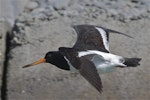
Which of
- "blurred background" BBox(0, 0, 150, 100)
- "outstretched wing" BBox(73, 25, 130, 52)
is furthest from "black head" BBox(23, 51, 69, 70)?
"blurred background" BBox(0, 0, 150, 100)

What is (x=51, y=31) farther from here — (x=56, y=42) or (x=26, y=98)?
(x=26, y=98)

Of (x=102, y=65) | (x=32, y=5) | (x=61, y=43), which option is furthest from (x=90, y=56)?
(x=32, y=5)

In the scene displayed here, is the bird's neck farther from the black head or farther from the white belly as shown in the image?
the white belly

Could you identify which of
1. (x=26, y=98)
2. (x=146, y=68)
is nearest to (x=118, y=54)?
(x=146, y=68)

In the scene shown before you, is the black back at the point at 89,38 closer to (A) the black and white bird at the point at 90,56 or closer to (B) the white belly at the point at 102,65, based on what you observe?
(A) the black and white bird at the point at 90,56

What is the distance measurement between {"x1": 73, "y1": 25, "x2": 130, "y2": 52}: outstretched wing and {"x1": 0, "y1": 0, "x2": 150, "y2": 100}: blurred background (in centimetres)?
35

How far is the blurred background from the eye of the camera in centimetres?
945

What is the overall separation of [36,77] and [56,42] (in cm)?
59

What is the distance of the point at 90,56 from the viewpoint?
870 cm

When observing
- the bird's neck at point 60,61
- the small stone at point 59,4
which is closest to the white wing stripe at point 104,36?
the bird's neck at point 60,61

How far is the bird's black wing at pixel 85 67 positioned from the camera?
317 inches

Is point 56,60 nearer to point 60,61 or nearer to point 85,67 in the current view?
point 60,61

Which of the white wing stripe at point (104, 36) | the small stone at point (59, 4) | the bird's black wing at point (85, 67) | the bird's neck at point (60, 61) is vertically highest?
the bird's black wing at point (85, 67)

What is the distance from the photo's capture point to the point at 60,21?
10438 mm
